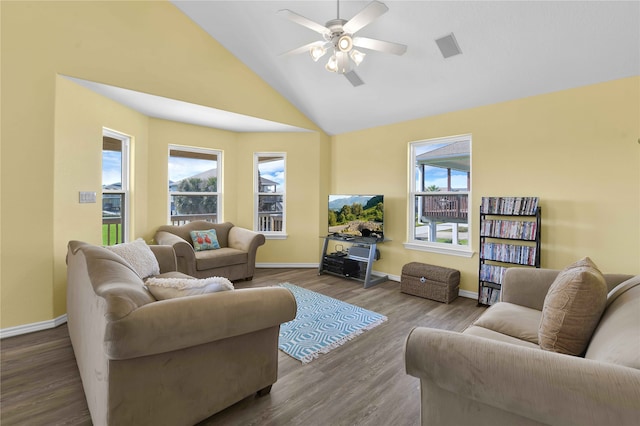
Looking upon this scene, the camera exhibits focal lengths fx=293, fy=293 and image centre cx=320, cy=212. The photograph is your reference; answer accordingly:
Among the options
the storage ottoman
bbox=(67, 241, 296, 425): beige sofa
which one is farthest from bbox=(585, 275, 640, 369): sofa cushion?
the storage ottoman

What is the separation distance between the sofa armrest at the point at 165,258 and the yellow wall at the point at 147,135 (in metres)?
0.88

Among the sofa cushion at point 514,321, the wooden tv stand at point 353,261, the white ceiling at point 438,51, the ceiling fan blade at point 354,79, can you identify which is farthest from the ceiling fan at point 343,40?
the wooden tv stand at point 353,261

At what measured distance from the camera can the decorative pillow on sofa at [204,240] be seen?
4.47 metres

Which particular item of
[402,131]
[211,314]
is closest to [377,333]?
[211,314]

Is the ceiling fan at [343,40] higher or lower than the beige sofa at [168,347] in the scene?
higher

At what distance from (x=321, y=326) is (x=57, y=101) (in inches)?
135

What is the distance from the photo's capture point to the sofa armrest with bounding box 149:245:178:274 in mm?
3123

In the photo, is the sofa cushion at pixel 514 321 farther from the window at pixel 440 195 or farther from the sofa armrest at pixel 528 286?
the window at pixel 440 195

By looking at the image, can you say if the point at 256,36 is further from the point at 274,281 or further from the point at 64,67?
the point at 274,281

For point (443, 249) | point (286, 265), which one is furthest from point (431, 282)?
point (286, 265)

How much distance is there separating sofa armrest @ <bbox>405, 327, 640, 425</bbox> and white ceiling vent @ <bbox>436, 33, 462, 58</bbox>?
116 inches

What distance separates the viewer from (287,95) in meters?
4.68

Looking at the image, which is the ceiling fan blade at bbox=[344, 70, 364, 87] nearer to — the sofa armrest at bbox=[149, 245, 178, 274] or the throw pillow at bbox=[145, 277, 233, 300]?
the sofa armrest at bbox=[149, 245, 178, 274]

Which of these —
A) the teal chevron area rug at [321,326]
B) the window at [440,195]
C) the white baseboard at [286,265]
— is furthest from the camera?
the white baseboard at [286,265]
